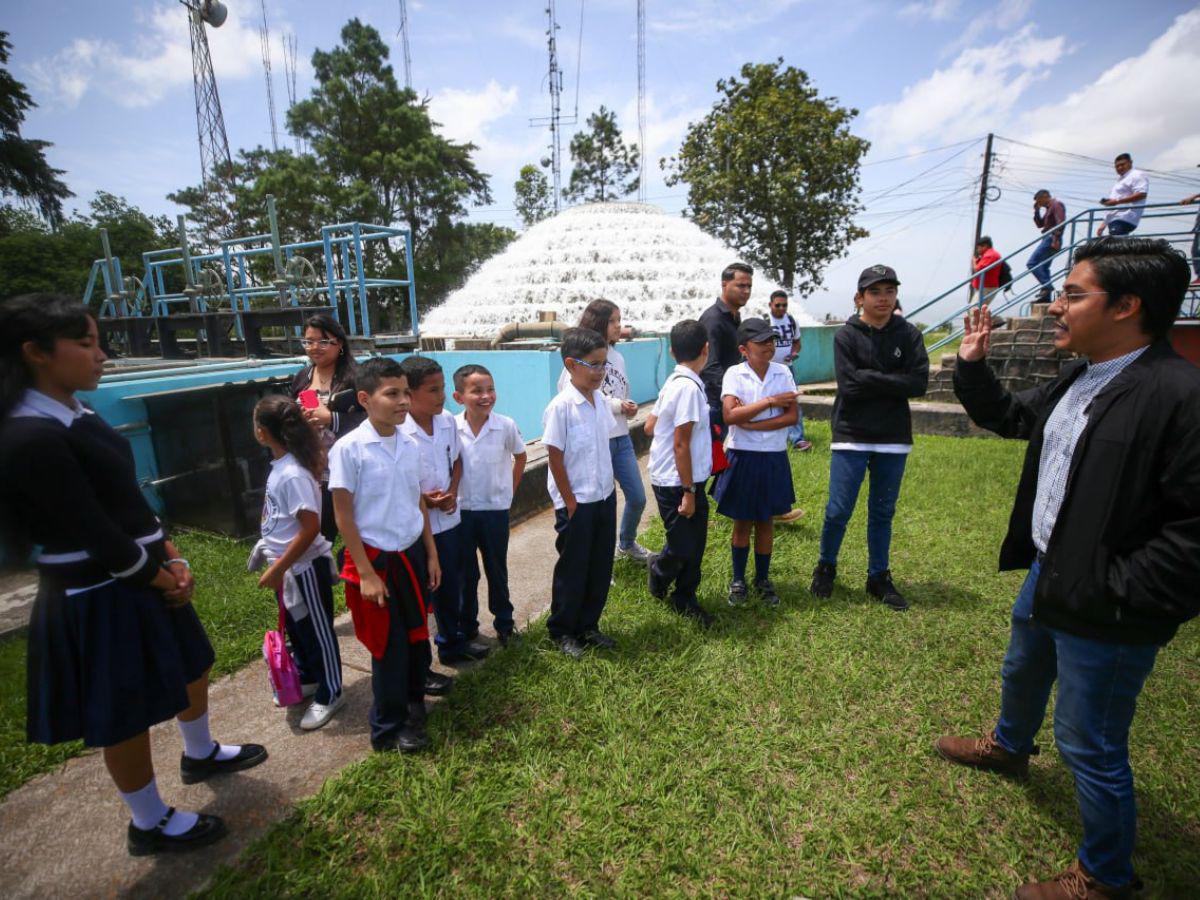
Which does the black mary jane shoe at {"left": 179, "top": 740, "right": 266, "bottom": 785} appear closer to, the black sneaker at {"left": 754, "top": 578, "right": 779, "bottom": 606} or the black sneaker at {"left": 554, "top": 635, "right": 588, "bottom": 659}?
the black sneaker at {"left": 554, "top": 635, "right": 588, "bottom": 659}

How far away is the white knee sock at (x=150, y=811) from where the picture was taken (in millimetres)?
1940

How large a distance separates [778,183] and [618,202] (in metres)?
8.09

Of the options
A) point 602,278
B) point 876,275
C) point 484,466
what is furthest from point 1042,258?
point 602,278

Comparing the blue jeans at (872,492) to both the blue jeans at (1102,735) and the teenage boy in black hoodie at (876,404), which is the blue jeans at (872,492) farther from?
the blue jeans at (1102,735)

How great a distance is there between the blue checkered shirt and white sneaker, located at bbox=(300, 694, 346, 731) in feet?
9.55

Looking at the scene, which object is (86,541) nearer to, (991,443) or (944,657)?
(944,657)

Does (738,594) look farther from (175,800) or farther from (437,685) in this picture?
(175,800)

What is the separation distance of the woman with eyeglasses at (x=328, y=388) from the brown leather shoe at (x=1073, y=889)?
3.29m

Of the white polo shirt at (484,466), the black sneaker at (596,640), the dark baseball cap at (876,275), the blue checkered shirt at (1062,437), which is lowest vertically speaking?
the black sneaker at (596,640)

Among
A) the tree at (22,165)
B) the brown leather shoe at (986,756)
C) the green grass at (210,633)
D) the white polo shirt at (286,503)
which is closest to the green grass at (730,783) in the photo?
the brown leather shoe at (986,756)

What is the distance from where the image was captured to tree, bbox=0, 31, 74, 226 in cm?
2075

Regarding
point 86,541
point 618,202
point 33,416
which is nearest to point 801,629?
point 86,541

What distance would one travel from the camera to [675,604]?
3.50m

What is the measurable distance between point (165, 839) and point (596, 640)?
1.89 metres
